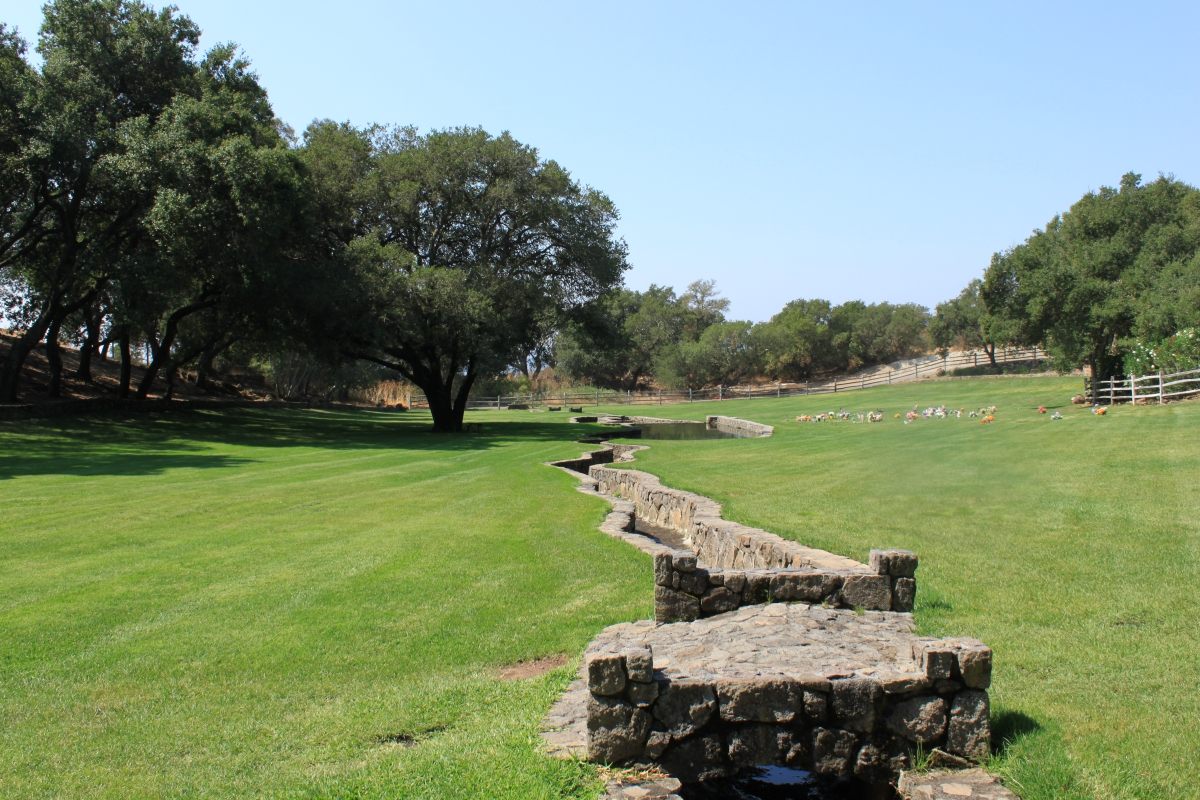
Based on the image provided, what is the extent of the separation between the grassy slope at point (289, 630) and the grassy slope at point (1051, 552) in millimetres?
2407

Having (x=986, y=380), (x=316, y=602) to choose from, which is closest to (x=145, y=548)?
(x=316, y=602)

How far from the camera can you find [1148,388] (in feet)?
99.9

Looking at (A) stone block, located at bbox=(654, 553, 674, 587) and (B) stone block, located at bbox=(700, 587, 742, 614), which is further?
(B) stone block, located at bbox=(700, 587, 742, 614)

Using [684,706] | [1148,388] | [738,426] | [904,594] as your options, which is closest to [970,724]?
[684,706]

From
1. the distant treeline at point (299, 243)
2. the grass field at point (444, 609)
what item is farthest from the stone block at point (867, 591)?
the distant treeline at point (299, 243)

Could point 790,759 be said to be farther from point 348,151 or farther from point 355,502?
point 348,151

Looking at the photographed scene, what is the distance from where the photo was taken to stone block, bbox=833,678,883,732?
15.2 feet

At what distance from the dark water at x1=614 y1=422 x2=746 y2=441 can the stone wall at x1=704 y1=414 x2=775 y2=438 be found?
0.43 meters

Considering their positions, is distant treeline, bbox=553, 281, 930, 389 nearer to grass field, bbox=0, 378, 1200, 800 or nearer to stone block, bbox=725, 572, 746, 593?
grass field, bbox=0, 378, 1200, 800

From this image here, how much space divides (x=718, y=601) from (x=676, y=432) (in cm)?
3101

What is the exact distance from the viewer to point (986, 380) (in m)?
58.9

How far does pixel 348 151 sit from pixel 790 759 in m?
30.4

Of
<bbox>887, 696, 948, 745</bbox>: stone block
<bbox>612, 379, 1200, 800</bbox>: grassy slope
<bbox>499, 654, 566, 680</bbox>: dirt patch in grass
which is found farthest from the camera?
<bbox>499, 654, 566, 680</bbox>: dirt patch in grass

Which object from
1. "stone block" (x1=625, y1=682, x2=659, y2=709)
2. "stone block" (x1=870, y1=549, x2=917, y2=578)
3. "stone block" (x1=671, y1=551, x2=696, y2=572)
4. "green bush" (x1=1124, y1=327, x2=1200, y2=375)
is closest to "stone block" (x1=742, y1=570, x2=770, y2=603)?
"stone block" (x1=671, y1=551, x2=696, y2=572)
